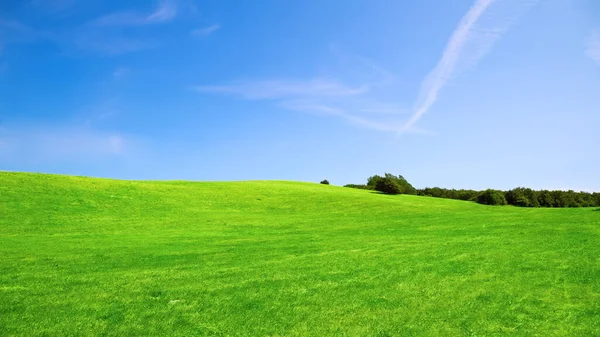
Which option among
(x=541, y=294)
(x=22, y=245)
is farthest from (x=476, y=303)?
(x=22, y=245)

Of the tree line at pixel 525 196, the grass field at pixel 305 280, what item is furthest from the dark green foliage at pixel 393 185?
the grass field at pixel 305 280

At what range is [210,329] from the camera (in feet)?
26.7

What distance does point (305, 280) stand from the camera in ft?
38.2

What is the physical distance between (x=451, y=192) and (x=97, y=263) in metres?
Result: 66.5

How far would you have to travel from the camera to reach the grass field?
8.23 metres

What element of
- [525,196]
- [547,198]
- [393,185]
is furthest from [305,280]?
Answer: [547,198]

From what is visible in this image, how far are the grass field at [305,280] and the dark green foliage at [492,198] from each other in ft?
110

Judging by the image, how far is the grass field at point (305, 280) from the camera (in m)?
8.23

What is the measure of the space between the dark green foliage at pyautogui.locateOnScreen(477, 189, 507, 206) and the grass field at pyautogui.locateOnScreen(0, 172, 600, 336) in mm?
33408

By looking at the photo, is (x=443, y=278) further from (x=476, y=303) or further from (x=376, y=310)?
(x=376, y=310)

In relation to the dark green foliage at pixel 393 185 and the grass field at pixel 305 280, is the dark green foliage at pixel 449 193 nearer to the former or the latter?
the dark green foliage at pixel 393 185

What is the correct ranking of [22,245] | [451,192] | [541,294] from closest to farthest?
[541,294] < [22,245] < [451,192]

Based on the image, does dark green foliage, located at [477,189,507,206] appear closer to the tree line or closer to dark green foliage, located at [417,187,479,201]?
the tree line

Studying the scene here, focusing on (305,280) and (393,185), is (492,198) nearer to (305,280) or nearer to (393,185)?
(393,185)
